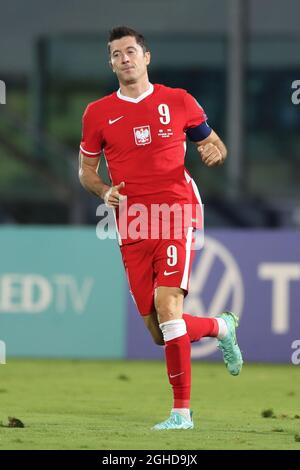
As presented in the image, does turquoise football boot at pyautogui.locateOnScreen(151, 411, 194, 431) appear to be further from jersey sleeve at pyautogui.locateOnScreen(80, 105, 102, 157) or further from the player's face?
the player's face

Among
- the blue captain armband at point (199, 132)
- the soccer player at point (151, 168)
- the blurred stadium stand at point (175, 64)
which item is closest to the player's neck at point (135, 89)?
the soccer player at point (151, 168)

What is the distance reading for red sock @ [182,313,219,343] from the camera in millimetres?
9336

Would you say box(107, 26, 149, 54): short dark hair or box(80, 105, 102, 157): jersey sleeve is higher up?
box(107, 26, 149, 54): short dark hair

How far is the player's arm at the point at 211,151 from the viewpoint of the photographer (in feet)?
30.0

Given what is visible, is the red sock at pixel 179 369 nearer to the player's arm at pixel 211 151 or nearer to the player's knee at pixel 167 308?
the player's knee at pixel 167 308

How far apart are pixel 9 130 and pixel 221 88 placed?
5.49m

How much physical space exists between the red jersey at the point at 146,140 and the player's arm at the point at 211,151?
12 cm

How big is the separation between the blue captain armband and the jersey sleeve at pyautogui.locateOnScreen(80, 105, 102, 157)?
55 cm

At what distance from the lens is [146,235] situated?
9172mm

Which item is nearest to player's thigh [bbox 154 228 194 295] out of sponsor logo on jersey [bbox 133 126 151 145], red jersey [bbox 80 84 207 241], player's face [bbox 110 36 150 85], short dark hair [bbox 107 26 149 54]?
red jersey [bbox 80 84 207 241]

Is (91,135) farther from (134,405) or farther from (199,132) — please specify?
(134,405)

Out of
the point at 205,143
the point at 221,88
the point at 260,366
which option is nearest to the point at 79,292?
the point at 260,366
